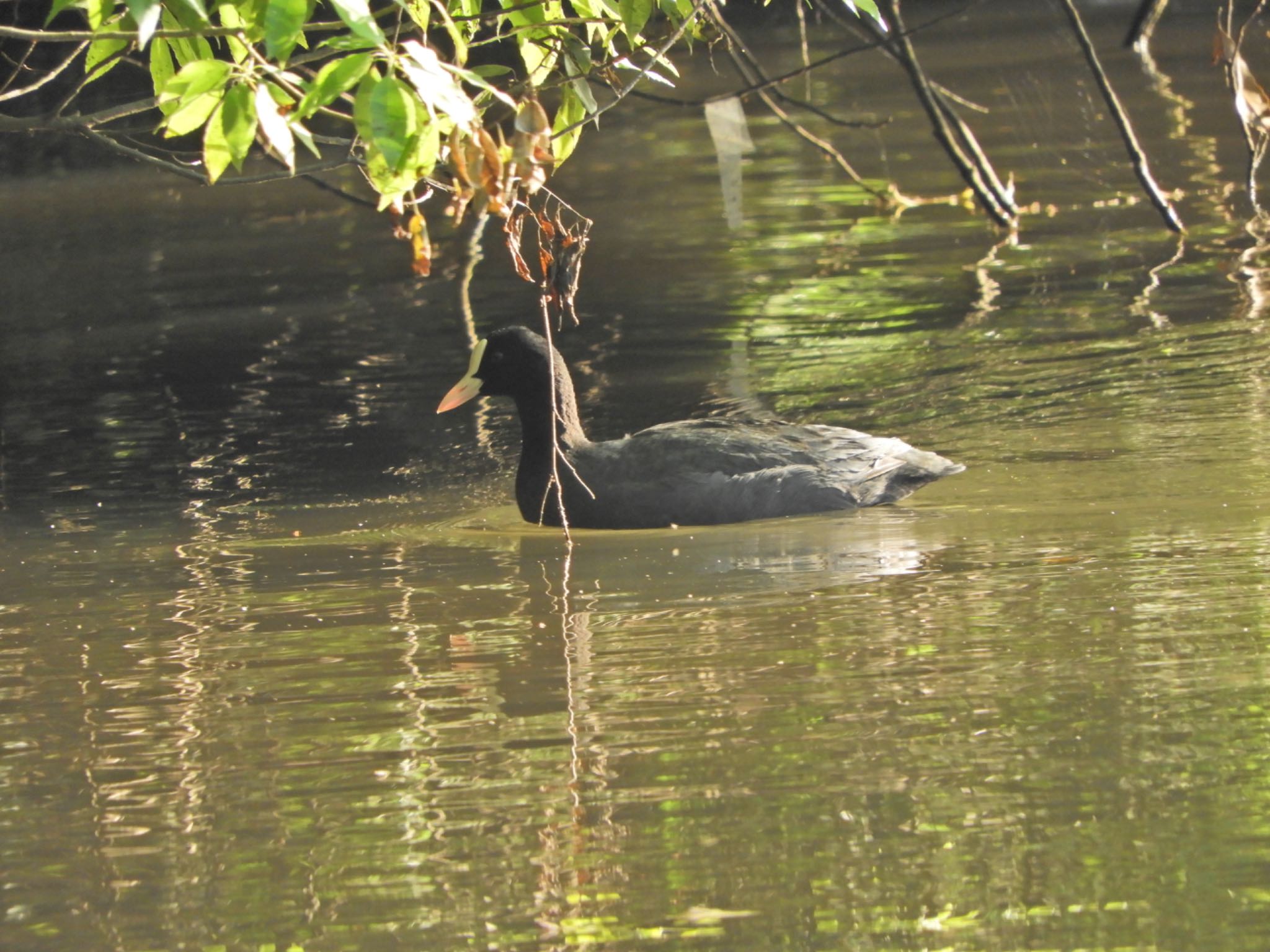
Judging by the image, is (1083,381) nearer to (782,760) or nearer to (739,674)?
(739,674)

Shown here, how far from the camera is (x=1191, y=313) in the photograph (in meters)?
12.7

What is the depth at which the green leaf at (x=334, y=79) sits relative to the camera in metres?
4.04

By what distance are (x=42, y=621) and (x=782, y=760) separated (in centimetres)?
356

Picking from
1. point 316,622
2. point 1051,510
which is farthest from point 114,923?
point 1051,510

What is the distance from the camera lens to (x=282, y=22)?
13.1 feet

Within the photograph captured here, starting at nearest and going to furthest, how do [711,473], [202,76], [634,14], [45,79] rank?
[202,76]
[634,14]
[45,79]
[711,473]

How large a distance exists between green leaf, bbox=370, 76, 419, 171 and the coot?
486 centimetres

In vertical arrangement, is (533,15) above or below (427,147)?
above

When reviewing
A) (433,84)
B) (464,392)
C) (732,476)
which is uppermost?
(433,84)

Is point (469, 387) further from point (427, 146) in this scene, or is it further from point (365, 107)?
point (365, 107)

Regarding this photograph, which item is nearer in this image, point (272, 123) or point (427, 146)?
point (272, 123)

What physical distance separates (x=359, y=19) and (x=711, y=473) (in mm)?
5547

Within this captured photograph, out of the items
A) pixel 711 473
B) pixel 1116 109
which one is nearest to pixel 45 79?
pixel 711 473

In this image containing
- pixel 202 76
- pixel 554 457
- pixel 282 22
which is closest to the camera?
pixel 282 22
